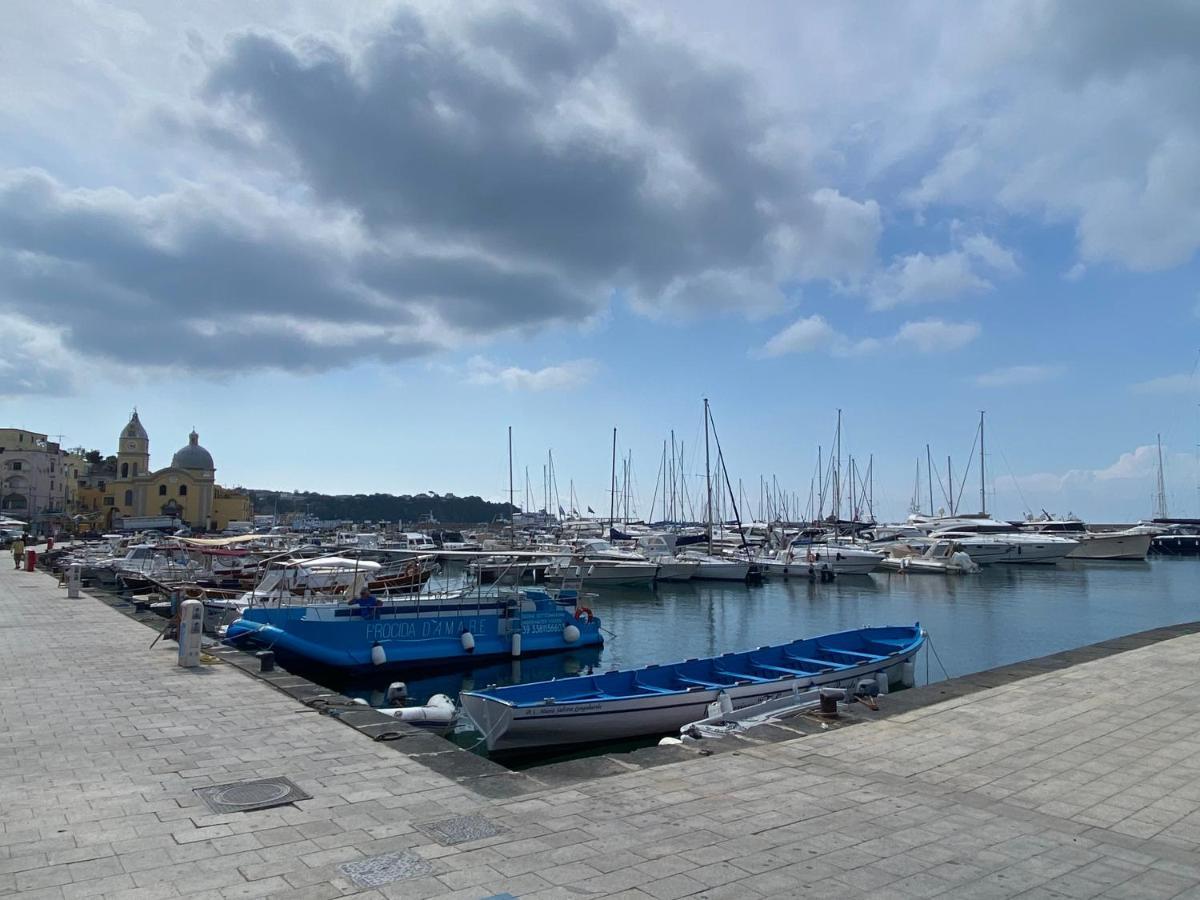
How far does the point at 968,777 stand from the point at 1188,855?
6.79 ft

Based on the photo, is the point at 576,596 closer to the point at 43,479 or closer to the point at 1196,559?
the point at 1196,559

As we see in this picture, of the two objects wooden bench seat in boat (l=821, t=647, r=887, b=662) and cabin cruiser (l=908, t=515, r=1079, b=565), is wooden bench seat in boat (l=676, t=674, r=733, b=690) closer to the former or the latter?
wooden bench seat in boat (l=821, t=647, r=887, b=662)

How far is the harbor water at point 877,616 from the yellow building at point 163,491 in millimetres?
61972

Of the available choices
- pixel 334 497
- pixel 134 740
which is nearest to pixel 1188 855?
pixel 134 740

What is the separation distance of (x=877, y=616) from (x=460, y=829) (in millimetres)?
32445

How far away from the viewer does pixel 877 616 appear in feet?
117

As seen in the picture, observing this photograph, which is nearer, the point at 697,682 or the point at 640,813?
the point at 640,813

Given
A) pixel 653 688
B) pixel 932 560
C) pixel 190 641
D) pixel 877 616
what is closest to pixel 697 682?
pixel 653 688

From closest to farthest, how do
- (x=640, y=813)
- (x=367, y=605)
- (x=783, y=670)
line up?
(x=640, y=813), (x=783, y=670), (x=367, y=605)

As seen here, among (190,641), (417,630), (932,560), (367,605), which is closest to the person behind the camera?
(190,641)

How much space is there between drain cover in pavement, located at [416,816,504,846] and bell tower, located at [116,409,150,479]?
326 feet

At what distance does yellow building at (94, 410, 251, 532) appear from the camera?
289ft

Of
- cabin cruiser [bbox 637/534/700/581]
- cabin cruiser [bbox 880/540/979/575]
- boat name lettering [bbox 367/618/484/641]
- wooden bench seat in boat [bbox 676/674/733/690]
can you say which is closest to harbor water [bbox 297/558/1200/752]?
cabin cruiser [bbox 637/534/700/581]

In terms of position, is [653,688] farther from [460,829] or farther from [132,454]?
[132,454]
